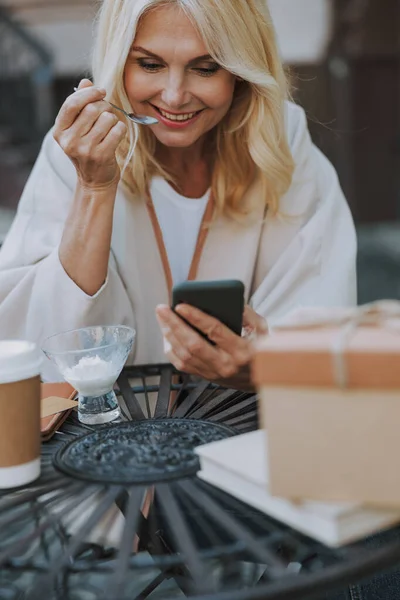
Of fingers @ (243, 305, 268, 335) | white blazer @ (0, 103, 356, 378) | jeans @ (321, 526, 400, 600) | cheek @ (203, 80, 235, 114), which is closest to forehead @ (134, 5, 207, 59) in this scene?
cheek @ (203, 80, 235, 114)

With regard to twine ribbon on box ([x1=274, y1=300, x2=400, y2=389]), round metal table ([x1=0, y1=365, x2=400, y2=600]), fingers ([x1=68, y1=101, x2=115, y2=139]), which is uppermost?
fingers ([x1=68, y1=101, x2=115, y2=139])

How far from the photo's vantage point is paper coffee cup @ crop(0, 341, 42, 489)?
93 centimetres

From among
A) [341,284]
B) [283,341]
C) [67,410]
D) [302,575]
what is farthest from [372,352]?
[341,284]

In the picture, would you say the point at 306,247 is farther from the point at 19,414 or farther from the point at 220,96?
the point at 19,414

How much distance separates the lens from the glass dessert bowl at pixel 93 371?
120 cm

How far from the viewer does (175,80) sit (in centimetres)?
157

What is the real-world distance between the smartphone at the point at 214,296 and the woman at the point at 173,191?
1.25 ft

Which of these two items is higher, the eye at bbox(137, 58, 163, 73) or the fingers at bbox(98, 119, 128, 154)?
the eye at bbox(137, 58, 163, 73)

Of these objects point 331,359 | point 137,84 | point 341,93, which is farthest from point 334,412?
point 341,93

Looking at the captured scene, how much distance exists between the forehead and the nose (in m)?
0.05

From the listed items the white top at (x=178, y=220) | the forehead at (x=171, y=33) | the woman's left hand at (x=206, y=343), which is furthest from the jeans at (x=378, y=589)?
the forehead at (x=171, y=33)

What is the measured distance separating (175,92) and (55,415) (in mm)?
727

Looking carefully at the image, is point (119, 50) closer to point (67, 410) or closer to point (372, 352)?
point (67, 410)

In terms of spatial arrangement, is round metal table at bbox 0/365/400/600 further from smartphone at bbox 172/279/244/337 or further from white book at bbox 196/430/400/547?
smartphone at bbox 172/279/244/337
